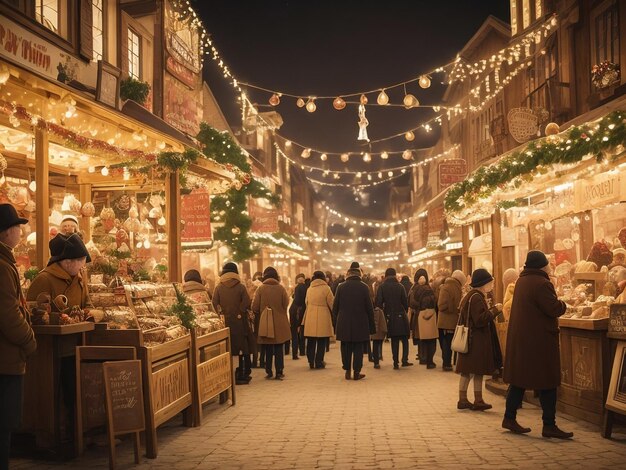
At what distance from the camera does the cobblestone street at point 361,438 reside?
20.6ft

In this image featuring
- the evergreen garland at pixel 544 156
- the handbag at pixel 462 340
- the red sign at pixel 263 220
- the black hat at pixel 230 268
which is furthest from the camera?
the red sign at pixel 263 220

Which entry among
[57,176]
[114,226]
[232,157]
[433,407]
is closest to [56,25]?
[57,176]

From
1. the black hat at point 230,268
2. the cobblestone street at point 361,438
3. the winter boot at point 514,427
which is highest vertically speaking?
the black hat at point 230,268

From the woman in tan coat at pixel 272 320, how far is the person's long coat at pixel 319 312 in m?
0.96

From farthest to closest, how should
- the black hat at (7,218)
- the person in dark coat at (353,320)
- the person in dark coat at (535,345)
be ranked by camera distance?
the person in dark coat at (353,320), the person in dark coat at (535,345), the black hat at (7,218)

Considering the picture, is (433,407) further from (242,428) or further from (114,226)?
(114,226)

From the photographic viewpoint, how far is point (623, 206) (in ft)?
41.9

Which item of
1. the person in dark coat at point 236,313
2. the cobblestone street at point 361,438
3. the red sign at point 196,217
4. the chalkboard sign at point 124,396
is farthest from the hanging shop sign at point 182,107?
the chalkboard sign at point 124,396

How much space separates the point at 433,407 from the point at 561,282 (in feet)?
16.7

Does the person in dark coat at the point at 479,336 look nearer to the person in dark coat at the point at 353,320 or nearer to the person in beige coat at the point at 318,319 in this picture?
the person in dark coat at the point at 353,320

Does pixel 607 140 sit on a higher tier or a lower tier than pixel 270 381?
higher

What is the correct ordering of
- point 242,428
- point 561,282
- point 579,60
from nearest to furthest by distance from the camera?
point 242,428
point 561,282
point 579,60

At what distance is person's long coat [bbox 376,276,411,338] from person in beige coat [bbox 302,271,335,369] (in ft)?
3.58

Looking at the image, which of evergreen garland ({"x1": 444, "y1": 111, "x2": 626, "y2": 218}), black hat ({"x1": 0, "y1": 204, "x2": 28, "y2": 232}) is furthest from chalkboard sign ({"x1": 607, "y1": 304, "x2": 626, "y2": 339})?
black hat ({"x1": 0, "y1": 204, "x2": 28, "y2": 232})
